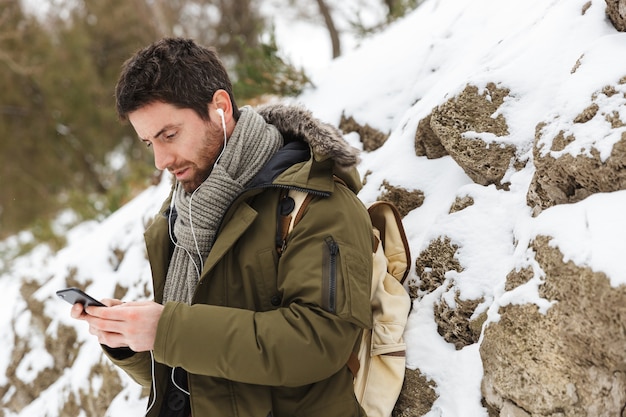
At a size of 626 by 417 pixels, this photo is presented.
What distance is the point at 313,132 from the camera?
1.72m

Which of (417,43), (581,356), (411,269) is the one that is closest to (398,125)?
(417,43)

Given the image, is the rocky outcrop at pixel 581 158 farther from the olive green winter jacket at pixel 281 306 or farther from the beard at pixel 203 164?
the beard at pixel 203 164

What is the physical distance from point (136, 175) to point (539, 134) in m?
5.96

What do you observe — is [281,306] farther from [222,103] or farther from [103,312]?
[222,103]

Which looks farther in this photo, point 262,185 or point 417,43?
point 417,43

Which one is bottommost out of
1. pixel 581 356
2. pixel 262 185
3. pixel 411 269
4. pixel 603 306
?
pixel 411 269

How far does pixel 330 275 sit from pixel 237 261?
0.33 m

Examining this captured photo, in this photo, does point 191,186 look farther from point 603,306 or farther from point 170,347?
point 603,306

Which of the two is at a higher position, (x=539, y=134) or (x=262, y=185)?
(x=262, y=185)

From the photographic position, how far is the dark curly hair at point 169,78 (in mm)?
1609

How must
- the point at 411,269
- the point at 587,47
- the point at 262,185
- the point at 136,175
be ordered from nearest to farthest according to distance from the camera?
the point at 262,185 → the point at 587,47 → the point at 411,269 → the point at 136,175

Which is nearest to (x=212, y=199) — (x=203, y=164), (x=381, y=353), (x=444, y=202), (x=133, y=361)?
(x=203, y=164)

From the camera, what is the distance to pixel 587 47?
1.76 m

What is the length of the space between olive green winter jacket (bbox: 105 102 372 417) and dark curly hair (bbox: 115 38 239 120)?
0.33 meters
